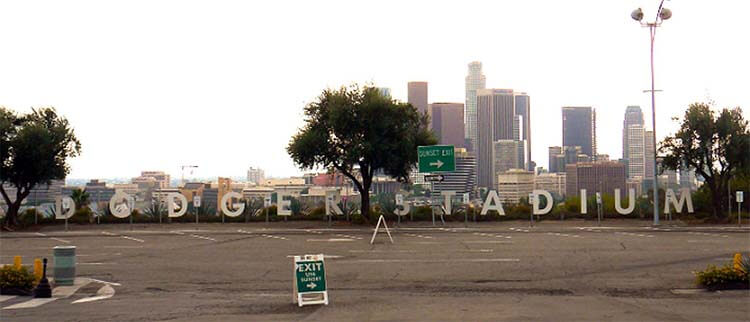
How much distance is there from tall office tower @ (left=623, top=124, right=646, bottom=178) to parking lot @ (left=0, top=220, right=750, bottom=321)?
51515 millimetres

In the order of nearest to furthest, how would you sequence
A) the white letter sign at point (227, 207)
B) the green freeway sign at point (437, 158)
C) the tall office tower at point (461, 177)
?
the green freeway sign at point (437, 158), the white letter sign at point (227, 207), the tall office tower at point (461, 177)

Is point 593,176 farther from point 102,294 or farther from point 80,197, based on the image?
point 102,294

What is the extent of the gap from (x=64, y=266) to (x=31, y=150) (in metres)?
25.9

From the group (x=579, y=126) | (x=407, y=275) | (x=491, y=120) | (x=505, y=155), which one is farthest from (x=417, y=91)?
(x=407, y=275)

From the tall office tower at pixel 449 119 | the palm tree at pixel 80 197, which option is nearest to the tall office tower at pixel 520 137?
the tall office tower at pixel 449 119

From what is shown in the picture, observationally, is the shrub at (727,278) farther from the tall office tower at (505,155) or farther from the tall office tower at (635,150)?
the tall office tower at (505,155)

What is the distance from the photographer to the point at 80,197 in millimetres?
47625

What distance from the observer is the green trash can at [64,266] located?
1730 cm

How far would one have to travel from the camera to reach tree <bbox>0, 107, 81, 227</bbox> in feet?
132

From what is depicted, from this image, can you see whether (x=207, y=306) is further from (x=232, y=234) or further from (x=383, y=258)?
(x=232, y=234)

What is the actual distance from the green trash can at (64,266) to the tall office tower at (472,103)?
84.6 m

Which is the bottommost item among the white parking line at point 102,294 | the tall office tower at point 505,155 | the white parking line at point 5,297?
the white parking line at point 102,294

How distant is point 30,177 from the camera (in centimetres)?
4091

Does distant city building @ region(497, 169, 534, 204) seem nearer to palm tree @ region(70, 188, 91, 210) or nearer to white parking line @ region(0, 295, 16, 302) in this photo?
palm tree @ region(70, 188, 91, 210)
